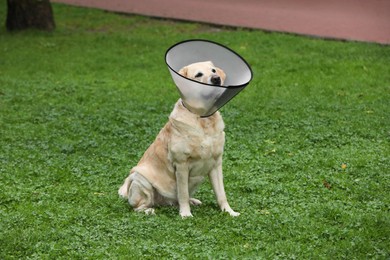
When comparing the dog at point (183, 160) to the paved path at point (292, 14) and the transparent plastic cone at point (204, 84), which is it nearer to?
the transparent plastic cone at point (204, 84)

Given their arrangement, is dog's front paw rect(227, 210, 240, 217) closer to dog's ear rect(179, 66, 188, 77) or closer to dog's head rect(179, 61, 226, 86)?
dog's head rect(179, 61, 226, 86)

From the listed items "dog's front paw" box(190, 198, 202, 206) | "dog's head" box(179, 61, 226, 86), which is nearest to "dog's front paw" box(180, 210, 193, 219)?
"dog's front paw" box(190, 198, 202, 206)

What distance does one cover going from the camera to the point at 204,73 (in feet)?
22.2

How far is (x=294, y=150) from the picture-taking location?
9.78m

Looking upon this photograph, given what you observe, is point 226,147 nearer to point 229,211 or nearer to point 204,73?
point 229,211

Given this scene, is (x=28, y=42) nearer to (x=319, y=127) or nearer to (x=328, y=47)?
(x=328, y=47)

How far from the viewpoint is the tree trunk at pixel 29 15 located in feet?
56.7

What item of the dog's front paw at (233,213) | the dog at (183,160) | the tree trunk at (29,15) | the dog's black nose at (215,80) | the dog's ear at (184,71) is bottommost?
the tree trunk at (29,15)

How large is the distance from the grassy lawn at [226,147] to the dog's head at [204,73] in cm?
135

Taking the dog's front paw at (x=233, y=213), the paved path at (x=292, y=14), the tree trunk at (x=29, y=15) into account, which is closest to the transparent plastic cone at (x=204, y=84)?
the dog's front paw at (x=233, y=213)

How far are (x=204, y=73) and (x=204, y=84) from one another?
10.0 inches

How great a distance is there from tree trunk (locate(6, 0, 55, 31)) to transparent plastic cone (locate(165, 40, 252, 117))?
35.8ft

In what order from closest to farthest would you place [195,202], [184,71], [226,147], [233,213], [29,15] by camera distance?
[184,71] < [233,213] < [195,202] < [226,147] < [29,15]

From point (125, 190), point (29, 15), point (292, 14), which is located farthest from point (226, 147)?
point (292, 14)
